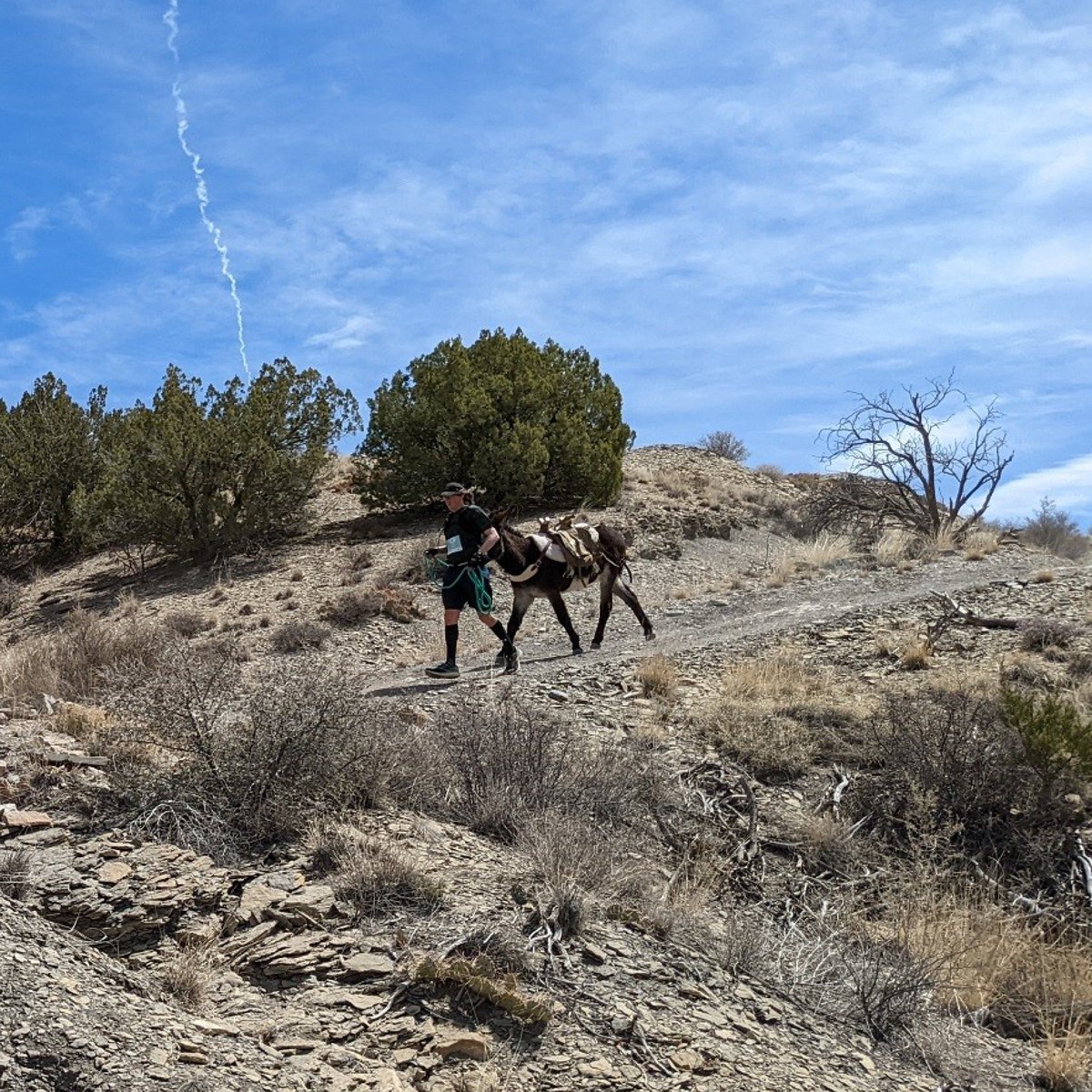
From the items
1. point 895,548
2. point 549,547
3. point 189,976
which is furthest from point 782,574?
point 189,976

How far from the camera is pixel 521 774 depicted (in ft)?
22.4

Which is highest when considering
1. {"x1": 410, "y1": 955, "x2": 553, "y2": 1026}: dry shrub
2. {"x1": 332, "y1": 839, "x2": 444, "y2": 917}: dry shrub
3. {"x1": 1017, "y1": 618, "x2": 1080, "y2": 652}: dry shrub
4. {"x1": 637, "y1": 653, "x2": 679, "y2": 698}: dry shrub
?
{"x1": 1017, "y1": 618, "x2": 1080, "y2": 652}: dry shrub

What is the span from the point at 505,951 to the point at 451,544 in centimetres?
744

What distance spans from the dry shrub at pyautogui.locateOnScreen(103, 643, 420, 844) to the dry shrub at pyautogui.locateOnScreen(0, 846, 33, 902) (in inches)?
35.4

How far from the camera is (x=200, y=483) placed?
22.2 meters

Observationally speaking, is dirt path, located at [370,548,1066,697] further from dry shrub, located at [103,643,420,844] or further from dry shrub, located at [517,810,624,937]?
dry shrub, located at [517,810,624,937]

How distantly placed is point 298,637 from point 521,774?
10.2 meters

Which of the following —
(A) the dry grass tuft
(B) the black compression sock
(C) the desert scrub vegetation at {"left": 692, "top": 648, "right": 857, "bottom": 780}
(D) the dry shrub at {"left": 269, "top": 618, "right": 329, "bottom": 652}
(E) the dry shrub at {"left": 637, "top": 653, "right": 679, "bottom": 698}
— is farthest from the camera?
(A) the dry grass tuft

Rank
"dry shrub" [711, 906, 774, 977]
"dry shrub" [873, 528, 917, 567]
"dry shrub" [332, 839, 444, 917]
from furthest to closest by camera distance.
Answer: "dry shrub" [873, 528, 917, 567] < "dry shrub" [711, 906, 774, 977] < "dry shrub" [332, 839, 444, 917]

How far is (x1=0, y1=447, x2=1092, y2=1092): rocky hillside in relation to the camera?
4.10 metres

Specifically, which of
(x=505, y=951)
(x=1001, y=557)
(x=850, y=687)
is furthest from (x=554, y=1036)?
(x=1001, y=557)

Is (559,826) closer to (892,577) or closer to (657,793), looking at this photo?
(657,793)

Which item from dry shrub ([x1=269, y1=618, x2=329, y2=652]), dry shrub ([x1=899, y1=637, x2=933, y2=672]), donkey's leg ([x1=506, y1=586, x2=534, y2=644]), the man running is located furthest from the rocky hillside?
dry shrub ([x1=269, y1=618, x2=329, y2=652])

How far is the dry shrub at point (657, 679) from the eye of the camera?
35.0 ft
